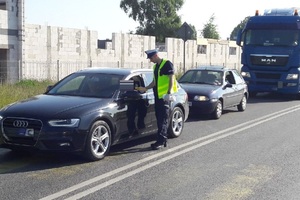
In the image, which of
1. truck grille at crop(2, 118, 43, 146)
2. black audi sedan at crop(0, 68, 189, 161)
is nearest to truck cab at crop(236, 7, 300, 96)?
black audi sedan at crop(0, 68, 189, 161)

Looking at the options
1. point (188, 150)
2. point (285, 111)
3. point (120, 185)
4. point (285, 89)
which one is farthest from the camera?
point (285, 89)

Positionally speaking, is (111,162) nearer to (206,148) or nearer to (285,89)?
(206,148)

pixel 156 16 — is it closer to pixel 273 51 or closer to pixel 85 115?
pixel 273 51

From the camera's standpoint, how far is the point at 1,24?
20.7 meters

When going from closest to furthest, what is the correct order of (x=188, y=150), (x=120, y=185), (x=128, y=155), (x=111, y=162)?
1. (x=120, y=185)
2. (x=111, y=162)
3. (x=128, y=155)
4. (x=188, y=150)

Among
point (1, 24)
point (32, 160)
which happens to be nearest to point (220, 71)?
point (32, 160)

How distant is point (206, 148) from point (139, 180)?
2.71 meters

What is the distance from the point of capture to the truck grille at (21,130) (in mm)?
7289

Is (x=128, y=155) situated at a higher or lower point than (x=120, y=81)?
lower

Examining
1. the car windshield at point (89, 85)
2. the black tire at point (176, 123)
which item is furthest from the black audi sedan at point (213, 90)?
the car windshield at point (89, 85)

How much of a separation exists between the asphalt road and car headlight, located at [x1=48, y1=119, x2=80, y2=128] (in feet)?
2.12

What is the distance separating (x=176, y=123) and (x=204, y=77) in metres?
4.76

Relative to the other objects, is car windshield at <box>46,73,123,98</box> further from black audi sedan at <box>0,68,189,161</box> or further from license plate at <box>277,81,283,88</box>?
license plate at <box>277,81,283,88</box>

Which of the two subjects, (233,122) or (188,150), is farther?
(233,122)
